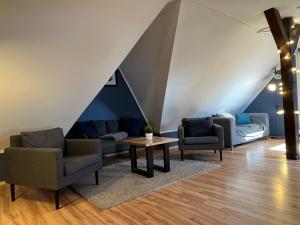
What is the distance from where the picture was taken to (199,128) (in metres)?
4.65

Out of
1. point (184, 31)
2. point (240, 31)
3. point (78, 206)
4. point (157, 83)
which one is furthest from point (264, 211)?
point (240, 31)

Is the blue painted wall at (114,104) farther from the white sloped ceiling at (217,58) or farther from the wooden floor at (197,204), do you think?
the wooden floor at (197,204)

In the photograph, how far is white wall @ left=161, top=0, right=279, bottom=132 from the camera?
385 centimetres

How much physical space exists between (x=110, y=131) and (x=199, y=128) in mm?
1782

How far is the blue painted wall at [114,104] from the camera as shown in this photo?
5.07 m

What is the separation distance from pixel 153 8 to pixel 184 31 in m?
0.67

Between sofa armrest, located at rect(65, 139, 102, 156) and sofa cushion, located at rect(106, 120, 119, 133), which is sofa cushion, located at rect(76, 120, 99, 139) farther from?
sofa armrest, located at rect(65, 139, 102, 156)

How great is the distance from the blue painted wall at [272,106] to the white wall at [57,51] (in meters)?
4.59

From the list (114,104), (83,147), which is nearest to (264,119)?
(114,104)

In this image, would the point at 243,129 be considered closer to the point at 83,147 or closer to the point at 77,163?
the point at 83,147

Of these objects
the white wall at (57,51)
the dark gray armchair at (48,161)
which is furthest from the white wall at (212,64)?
the dark gray armchair at (48,161)

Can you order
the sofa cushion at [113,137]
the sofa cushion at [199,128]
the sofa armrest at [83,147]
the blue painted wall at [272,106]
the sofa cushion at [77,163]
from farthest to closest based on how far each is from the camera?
the blue painted wall at [272,106]
the sofa cushion at [199,128]
the sofa cushion at [113,137]
the sofa armrest at [83,147]
the sofa cushion at [77,163]

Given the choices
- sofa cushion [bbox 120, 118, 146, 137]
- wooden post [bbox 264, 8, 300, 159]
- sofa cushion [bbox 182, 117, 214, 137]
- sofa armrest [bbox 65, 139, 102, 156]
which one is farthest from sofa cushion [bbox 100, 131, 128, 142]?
wooden post [bbox 264, 8, 300, 159]

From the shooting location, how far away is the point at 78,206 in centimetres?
277
